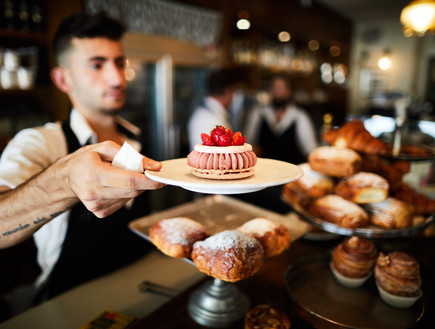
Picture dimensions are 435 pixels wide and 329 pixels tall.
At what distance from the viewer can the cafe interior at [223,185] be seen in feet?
3.15

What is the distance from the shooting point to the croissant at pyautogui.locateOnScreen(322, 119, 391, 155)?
1.30m

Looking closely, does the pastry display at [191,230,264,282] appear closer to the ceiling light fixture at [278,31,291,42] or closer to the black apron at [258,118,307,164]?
the black apron at [258,118,307,164]

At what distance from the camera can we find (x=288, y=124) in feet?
13.2

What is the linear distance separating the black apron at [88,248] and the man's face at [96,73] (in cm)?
18

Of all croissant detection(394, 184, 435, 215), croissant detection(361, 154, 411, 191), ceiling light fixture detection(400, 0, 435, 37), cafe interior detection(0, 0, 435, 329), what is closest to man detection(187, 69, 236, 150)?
cafe interior detection(0, 0, 435, 329)

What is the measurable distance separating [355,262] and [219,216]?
53 cm

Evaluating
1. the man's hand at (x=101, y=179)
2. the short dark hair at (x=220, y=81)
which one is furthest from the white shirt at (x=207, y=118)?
the man's hand at (x=101, y=179)

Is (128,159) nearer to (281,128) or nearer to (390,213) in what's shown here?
(390,213)

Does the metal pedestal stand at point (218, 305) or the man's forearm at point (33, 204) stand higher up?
the man's forearm at point (33, 204)

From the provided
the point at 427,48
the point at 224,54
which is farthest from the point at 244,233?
the point at 427,48

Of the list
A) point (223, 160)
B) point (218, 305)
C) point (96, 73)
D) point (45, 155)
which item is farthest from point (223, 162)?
point (96, 73)

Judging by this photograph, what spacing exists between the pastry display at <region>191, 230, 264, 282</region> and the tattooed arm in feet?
0.85

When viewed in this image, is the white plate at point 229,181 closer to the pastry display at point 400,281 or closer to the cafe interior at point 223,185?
the cafe interior at point 223,185

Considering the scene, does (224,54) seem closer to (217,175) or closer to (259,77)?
(259,77)
